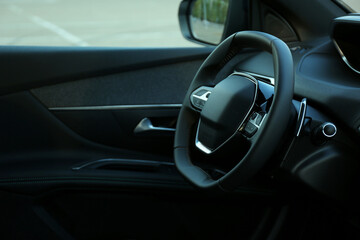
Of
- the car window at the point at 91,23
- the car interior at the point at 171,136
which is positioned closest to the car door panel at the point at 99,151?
the car interior at the point at 171,136

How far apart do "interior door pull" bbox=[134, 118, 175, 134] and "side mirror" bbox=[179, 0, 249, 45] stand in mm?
438

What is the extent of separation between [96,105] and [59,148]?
0.22m

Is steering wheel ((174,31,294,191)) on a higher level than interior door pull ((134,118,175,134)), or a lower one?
higher

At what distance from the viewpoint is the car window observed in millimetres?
5379

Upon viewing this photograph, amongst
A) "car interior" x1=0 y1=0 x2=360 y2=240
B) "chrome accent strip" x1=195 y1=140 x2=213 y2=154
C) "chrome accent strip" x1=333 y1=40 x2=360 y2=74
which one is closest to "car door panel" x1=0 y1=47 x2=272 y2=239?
"car interior" x1=0 y1=0 x2=360 y2=240

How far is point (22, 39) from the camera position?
5.42 metres

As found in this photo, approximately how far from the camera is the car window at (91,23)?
5.38m

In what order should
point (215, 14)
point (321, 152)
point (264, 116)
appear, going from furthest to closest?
point (215, 14)
point (321, 152)
point (264, 116)

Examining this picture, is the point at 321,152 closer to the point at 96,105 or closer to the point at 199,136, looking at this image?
the point at 199,136

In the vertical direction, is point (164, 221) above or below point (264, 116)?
below

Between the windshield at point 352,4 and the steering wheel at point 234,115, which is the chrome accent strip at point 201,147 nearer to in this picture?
the steering wheel at point 234,115

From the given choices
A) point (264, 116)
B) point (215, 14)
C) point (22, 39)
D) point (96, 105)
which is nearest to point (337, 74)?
point (264, 116)

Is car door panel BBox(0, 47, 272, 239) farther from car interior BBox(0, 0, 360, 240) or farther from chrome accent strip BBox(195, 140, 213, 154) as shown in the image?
chrome accent strip BBox(195, 140, 213, 154)

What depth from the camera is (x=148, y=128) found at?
1.61m
